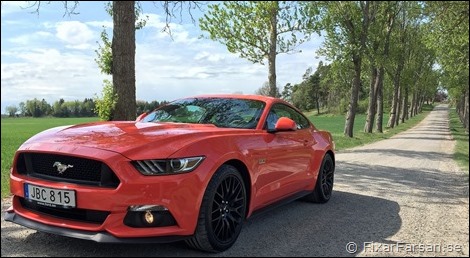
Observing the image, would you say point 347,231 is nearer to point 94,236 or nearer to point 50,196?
point 94,236

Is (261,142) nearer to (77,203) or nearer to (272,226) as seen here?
(272,226)

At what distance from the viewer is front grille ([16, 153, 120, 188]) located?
3.55 m

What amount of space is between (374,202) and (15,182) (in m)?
4.95

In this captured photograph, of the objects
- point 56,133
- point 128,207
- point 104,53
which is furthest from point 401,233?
point 104,53

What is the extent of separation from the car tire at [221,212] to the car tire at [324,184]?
7.41ft

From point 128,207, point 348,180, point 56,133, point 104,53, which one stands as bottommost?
point 348,180

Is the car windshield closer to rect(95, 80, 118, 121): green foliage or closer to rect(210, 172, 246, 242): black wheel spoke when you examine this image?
rect(210, 172, 246, 242): black wheel spoke

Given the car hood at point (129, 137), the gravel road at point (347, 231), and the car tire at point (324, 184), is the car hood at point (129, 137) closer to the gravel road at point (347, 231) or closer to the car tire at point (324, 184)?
the gravel road at point (347, 231)

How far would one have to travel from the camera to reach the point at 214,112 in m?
5.33

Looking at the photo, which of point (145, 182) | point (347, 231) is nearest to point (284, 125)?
point (347, 231)

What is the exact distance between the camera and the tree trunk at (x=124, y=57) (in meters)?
7.93

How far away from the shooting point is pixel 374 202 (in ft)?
21.8

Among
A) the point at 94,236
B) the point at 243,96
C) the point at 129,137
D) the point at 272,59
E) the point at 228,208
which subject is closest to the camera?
the point at 94,236

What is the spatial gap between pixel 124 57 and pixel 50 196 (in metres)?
4.75
